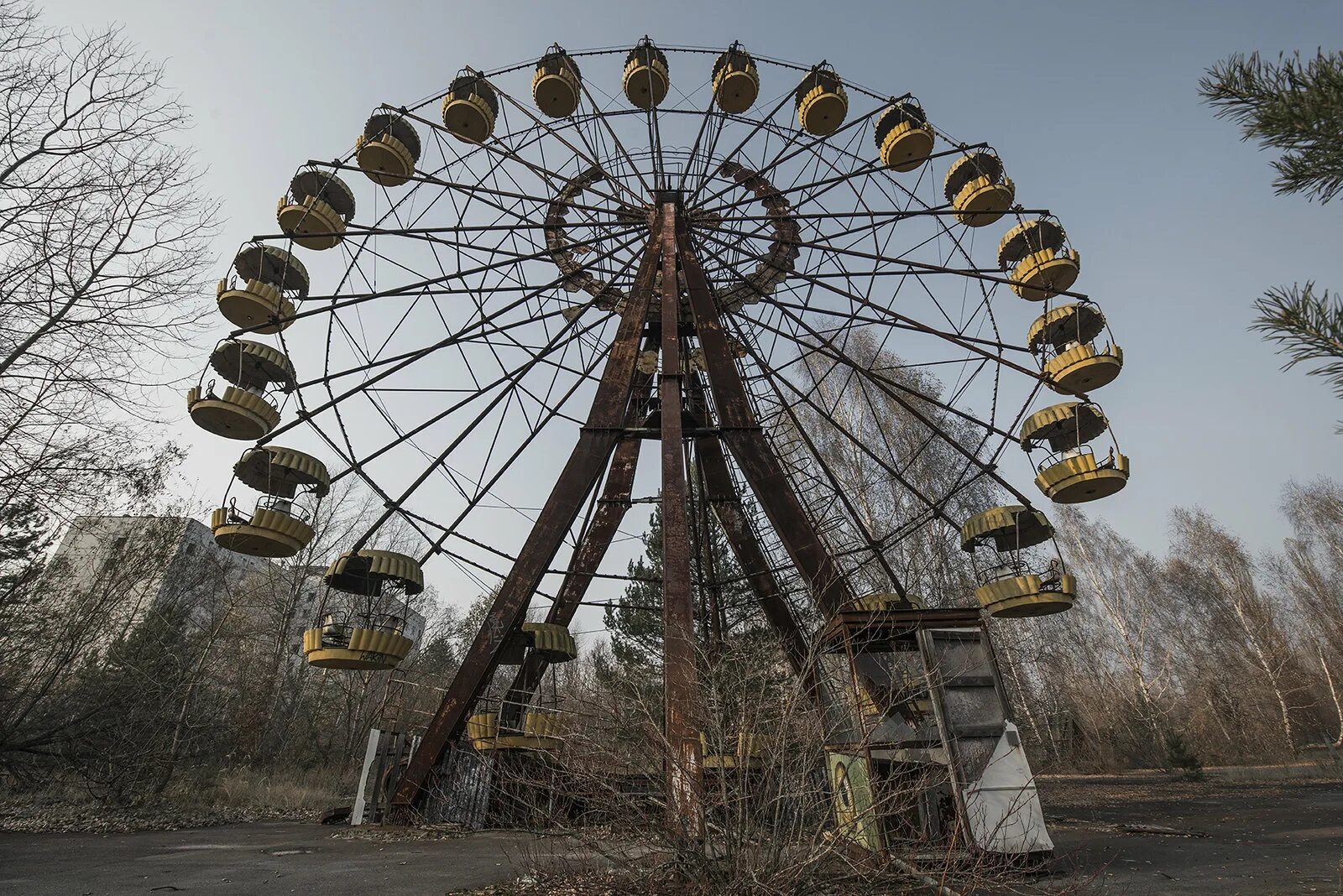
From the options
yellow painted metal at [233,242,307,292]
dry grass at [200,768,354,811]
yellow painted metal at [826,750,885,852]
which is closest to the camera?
yellow painted metal at [826,750,885,852]

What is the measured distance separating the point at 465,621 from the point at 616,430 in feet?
85.3

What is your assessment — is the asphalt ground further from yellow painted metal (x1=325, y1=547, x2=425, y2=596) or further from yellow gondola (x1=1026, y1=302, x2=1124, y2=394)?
yellow gondola (x1=1026, y1=302, x2=1124, y2=394)

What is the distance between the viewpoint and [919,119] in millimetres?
14234

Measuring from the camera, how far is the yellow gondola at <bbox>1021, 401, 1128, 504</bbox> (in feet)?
37.2

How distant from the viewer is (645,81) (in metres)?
14.9

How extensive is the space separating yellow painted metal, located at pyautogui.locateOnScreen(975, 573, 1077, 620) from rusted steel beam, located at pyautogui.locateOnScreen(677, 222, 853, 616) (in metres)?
3.27

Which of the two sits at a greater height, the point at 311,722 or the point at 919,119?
the point at 919,119

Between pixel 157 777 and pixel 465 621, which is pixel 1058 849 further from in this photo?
pixel 465 621

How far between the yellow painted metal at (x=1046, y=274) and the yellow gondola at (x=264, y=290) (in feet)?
47.9

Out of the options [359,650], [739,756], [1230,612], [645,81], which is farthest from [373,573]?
[1230,612]

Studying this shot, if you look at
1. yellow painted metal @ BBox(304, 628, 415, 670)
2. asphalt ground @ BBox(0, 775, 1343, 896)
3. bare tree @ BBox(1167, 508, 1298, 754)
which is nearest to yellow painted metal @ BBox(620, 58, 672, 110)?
yellow painted metal @ BBox(304, 628, 415, 670)

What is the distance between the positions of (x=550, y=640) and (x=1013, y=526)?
8.42m

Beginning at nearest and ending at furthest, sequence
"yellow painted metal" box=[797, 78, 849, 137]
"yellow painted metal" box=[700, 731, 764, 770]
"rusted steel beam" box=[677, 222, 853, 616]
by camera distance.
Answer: "yellow painted metal" box=[700, 731, 764, 770] → "rusted steel beam" box=[677, 222, 853, 616] → "yellow painted metal" box=[797, 78, 849, 137]

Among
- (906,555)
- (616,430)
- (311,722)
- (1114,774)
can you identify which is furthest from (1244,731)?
(311,722)
